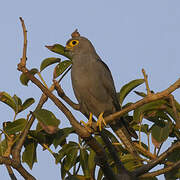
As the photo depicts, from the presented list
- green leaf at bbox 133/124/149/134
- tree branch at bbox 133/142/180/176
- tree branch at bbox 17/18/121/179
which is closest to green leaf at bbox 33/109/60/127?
tree branch at bbox 17/18/121/179

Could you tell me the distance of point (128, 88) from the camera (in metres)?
5.61

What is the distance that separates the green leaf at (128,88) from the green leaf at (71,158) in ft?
3.87

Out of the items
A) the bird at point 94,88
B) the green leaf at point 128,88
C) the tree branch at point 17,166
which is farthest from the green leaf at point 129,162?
the tree branch at point 17,166

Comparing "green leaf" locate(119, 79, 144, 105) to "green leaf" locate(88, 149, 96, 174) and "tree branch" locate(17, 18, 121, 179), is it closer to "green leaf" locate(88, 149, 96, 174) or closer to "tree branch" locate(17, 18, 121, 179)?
"green leaf" locate(88, 149, 96, 174)

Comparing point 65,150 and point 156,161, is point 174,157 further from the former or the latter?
point 65,150

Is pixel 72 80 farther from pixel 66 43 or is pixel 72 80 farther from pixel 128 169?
pixel 128 169

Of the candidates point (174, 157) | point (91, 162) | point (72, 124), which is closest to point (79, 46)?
point (91, 162)

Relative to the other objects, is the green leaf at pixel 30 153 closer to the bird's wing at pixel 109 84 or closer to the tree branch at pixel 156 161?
the tree branch at pixel 156 161

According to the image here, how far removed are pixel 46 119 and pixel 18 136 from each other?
1.01 metres

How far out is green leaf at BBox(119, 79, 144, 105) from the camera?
18.2ft

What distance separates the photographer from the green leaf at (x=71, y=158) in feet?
17.4

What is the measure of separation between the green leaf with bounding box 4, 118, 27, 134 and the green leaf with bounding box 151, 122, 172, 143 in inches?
81.8

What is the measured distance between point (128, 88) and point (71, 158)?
1526 mm

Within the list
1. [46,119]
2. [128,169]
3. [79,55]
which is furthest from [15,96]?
[79,55]
